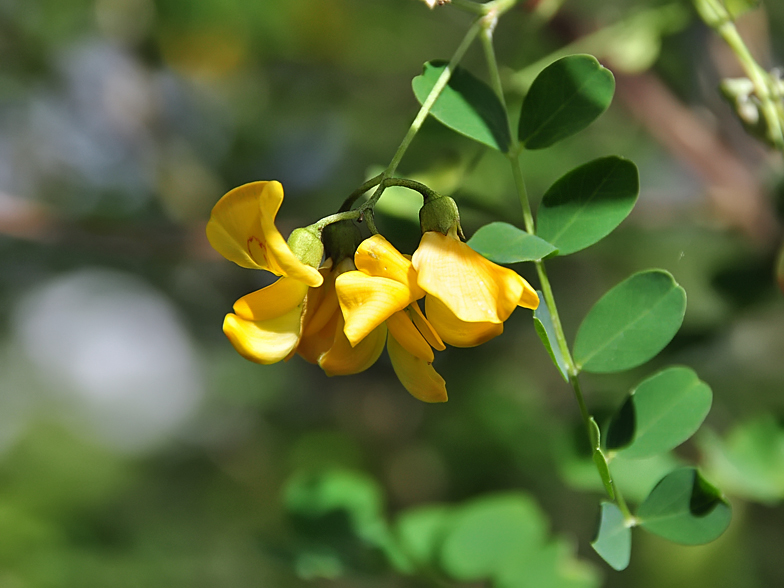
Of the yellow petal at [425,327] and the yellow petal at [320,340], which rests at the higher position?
the yellow petal at [425,327]

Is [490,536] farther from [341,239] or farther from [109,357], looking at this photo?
[109,357]

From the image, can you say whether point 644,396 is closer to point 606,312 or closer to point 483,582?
point 606,312

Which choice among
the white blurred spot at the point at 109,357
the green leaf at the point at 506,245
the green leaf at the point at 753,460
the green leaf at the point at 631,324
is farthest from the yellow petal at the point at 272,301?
the white blurred spot at the point at 109,357

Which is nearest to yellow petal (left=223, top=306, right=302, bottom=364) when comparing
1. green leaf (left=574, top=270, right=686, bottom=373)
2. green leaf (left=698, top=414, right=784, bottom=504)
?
green leaf (left=574, top=270, right=686, bottom=373)

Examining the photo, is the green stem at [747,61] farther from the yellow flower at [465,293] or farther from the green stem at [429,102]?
the yellow flower at [465,293]

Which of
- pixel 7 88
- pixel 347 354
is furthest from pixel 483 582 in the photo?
pixel 7 88

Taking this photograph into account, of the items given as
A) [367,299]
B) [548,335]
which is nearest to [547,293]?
[548,335]
